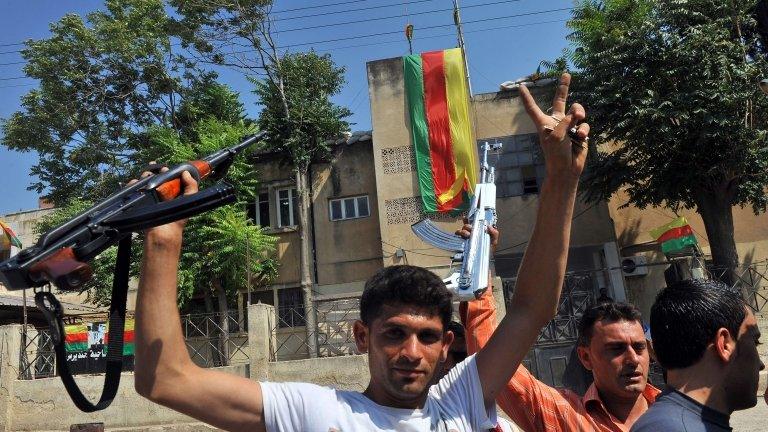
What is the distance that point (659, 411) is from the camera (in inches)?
71.3

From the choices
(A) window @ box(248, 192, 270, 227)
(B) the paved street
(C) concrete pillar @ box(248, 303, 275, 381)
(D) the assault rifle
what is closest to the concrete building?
(A) window @ box(248, 192, 270, 227)

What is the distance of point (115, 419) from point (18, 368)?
8.75ft

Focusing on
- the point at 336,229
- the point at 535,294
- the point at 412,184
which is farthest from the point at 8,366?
the point at 535,294

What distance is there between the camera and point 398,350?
1881mm

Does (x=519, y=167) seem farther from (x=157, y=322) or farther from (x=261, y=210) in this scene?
(x=157, y=322)

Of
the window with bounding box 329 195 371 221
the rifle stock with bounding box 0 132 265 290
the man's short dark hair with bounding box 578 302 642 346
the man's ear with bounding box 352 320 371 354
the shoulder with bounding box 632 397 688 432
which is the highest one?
the window with bounding box 329 195 371 221

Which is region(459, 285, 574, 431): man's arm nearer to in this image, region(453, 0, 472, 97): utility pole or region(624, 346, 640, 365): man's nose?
region(624, 346, 640, 365): man's nose

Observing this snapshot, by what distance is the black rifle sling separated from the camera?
1577 mm

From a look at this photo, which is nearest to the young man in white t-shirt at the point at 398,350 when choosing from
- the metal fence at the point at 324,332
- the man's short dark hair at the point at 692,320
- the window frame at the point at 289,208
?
the man's short dark hair at the point at 692,320

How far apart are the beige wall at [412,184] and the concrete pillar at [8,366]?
31.9 feet

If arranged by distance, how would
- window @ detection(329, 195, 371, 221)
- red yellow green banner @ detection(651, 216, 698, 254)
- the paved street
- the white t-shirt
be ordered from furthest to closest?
window @ detection(329, 195, 371, 221), red yellow green banner @ detection(651, 216, 698, 254), the paved street, the white t-shirt

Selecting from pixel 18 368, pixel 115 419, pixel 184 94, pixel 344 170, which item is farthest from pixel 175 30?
pixel 115 419

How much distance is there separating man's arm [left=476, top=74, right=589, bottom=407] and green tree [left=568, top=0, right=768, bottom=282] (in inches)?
486

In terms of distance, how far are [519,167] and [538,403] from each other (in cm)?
1593
